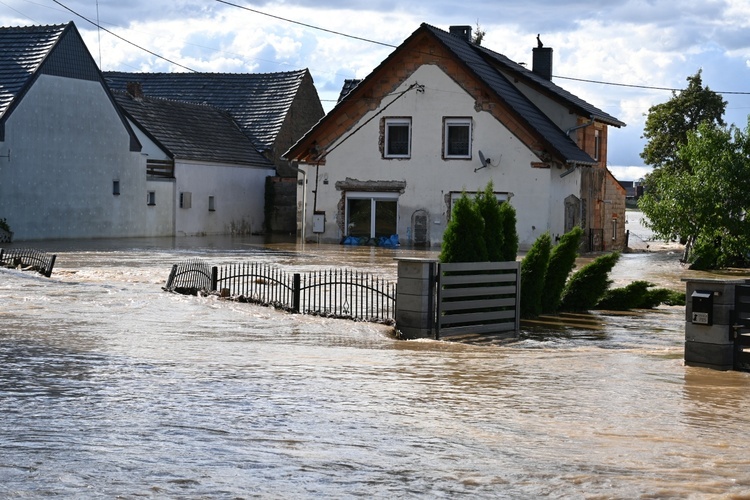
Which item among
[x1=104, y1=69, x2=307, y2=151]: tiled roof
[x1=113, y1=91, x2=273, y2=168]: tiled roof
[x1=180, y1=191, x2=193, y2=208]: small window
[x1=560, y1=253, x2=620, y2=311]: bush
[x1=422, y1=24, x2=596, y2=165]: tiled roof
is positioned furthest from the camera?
[x1=104, y1=69, x2=307, y2=151]: tiled roof

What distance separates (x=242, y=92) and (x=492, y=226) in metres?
39.2

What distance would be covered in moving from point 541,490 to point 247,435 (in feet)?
8.04

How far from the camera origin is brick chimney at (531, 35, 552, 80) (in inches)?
1880

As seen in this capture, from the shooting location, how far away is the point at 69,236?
40.9 m

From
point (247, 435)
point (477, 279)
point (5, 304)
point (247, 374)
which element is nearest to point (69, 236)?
point (5, 304)

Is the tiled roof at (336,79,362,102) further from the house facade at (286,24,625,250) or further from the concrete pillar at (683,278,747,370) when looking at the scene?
the concrete pillar at (683,278,747,370)

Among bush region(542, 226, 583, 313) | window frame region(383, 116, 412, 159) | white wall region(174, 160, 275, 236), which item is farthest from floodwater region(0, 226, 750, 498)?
white wall region(174, 160, 275, 236)

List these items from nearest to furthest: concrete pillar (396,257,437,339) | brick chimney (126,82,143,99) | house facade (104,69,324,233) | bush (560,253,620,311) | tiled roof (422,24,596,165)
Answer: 1. concrete pillar (396,257,437,339)
2. bush (560,253,620,311)
3. tiled roof (422,24,596,165)
4. brick chimney (126,82,143,99)
5. house facade (104,69,324,233)

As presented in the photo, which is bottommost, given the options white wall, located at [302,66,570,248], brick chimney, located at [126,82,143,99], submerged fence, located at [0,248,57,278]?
submerged fence, located at [0,248,57,278]

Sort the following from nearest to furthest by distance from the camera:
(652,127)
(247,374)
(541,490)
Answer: (541,490)
(247,374)
(652,127)

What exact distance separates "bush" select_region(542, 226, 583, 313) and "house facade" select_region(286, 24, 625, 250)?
17.9 meters

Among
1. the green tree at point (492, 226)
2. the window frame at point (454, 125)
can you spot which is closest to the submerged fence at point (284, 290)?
the green tree at point (492, 226)

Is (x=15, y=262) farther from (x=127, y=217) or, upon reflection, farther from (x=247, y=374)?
(x=127, y=217)

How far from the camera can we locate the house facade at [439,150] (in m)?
38.8
